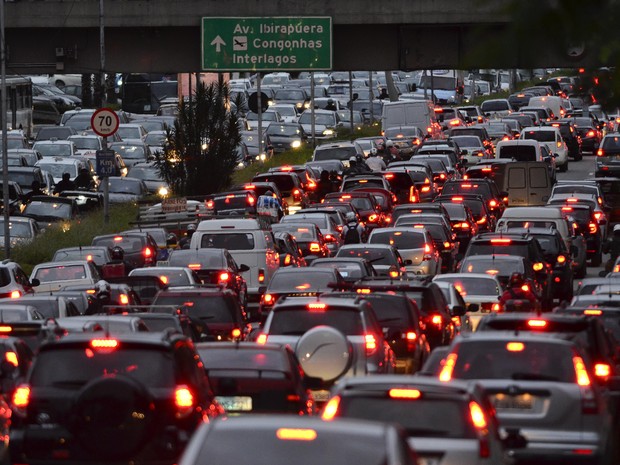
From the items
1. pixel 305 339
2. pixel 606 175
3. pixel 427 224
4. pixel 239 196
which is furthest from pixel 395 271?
pixel 606 175

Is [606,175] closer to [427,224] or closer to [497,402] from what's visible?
[427,224]

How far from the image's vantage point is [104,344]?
1310 cm

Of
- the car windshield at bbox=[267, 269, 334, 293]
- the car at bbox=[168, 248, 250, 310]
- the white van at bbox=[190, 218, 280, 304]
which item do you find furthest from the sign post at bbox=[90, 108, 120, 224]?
the car windshield at bbox=[267, 269, 334, 293]

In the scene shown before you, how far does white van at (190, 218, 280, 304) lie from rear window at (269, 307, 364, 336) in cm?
1390

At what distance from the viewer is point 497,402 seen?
1431 cm

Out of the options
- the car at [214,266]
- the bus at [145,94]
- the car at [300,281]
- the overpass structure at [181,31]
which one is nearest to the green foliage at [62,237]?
the overpass structure at [181,31]

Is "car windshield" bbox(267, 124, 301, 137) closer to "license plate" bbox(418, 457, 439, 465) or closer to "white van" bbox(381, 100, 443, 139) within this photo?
"white van" bbox(381, 100, 443, 139)

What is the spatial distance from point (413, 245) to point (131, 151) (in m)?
27.8

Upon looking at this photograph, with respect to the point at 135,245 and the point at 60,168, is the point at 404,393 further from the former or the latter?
the point at 60,168

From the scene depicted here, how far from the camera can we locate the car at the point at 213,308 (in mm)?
23781

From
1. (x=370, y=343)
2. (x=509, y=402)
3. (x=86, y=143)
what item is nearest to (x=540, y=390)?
(x=509, y=402)

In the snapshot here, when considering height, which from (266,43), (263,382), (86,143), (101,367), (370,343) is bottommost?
(370,343)

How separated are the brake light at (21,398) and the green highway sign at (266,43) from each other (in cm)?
3589

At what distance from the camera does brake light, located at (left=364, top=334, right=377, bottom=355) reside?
62.2ft
